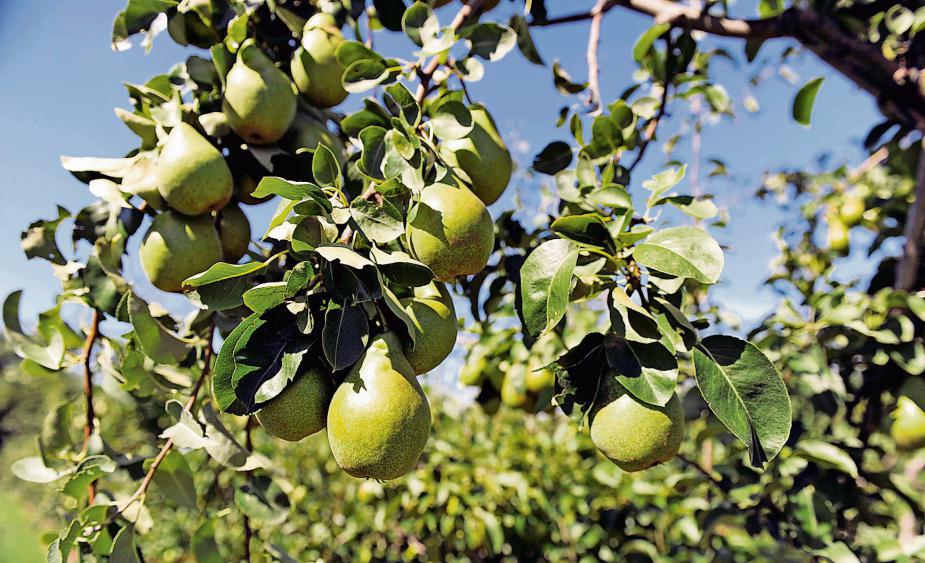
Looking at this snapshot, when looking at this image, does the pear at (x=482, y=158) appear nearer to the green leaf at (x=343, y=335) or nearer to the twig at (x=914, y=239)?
the green leaf at (x=343, y=335)

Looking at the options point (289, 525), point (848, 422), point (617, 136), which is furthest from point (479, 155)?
point (289, 525)

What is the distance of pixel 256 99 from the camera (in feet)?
3.34

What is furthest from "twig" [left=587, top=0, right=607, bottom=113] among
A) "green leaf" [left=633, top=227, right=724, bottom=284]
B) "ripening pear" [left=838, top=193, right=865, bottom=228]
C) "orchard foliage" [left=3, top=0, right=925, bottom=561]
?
"ripening pear" [left=838, top=193, right=865, bottom=228]

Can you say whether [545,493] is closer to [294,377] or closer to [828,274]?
[828,274]

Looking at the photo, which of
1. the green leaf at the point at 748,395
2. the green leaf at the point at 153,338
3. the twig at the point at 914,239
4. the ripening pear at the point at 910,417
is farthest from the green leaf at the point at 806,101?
the green leaf at the point at 153,338

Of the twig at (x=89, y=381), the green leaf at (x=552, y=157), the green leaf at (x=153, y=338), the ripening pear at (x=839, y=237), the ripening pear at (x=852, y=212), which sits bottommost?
the ripening pear at (x=839, y=237)

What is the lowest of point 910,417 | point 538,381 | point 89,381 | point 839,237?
point 839,237

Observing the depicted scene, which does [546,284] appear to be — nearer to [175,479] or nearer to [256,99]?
[256,99]

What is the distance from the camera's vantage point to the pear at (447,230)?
31.6 inches

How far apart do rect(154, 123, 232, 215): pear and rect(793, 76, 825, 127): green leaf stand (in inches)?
62.3

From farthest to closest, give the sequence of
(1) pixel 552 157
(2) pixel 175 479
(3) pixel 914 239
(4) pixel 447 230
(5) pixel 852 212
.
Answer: (5) pixel 852 212 < (3) pixel 914 239 < (1) pixel 552 157 < (2) pixel 175 479 < (4) pixel 447 230

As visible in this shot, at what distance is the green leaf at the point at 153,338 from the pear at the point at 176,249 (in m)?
0.06

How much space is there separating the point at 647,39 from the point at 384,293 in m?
1.04

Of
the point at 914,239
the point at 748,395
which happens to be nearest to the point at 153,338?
the point at 748,395
